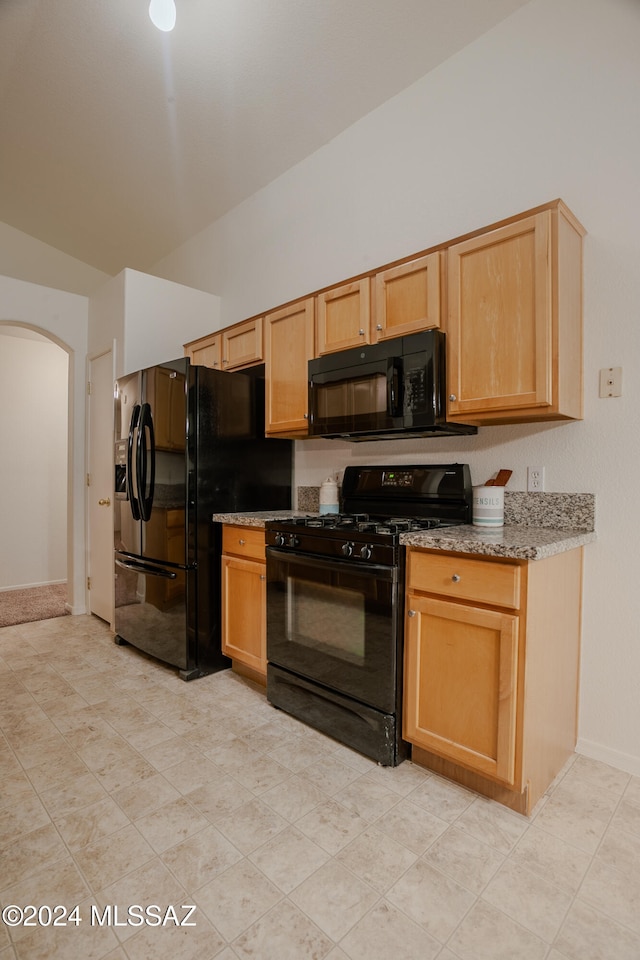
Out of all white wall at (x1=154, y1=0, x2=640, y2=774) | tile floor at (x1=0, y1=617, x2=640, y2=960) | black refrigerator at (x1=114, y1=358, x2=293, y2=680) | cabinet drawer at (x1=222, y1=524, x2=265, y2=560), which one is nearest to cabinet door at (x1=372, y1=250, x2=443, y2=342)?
white wall at (x1=154, y1=0, x2=640, y2=774)

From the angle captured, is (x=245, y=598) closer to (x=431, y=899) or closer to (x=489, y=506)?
(x=489, y=506)

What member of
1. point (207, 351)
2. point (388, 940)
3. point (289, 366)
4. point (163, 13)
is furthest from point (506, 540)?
point (163, 13)

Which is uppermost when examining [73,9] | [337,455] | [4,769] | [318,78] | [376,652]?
[73,9]

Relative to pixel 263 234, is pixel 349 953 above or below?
below

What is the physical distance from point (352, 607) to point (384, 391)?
3.21ft

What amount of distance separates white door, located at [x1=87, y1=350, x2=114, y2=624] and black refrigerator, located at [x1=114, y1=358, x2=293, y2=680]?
22.5 inches

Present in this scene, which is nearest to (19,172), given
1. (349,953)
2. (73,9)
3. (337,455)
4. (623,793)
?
(73,9)

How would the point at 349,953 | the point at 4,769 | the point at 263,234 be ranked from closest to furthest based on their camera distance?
the point at 349,953, the point at 4,769, the point at 263,234

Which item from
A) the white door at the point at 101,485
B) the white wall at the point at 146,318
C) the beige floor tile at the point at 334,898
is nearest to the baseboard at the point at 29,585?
the white door at the point at 101,485

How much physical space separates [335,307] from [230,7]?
1.48m

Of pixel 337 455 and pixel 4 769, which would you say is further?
pixel 337 455

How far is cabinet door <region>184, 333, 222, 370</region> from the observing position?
3311 millimetres

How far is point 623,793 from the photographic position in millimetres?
1780

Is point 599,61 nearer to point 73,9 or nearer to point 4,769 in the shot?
point 73,9
